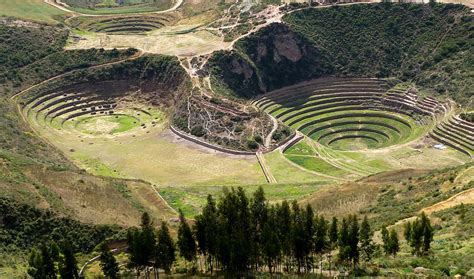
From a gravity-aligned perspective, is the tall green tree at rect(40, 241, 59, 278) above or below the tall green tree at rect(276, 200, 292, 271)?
below

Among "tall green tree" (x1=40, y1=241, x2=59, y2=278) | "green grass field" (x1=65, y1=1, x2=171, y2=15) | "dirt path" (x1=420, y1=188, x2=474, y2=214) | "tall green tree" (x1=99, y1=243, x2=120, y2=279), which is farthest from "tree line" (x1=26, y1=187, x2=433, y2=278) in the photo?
"green grass field" (x1=65, y1=1, x2=171, y2=15)

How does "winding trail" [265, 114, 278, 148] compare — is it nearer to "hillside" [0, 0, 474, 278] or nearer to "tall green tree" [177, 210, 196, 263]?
"hillside" [0, 0, 474, 278]

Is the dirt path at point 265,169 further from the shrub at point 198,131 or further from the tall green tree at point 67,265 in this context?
the tall green tree at point 67,265

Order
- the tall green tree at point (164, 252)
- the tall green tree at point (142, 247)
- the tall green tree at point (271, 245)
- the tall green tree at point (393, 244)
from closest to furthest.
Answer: the tall green tree at point (393, 244) → the tall green tree at point (271, 245) → the tall green tree at point (142, 247) → the tall green tree at point (164, 252)

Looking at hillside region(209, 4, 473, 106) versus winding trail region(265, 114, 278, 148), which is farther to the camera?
hillside region(209, 4, 473, 106)

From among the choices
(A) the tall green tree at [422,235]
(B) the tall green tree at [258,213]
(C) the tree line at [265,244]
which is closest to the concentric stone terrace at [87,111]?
(B) the tall green tree at [258,213]

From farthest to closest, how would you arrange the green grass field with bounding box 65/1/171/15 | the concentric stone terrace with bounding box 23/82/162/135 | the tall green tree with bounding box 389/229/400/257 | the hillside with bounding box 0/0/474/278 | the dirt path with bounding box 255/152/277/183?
1. the green grass field with bounding box 65/1/171/15
2. the concentric stone terrace with bounding box 23/82/162/135
3. the dirt path with bounding box 255/152/277/183
4. the hillside with bounding box 0/0/474/278
5. the tall green tree with bounding box 389/229/400/257
